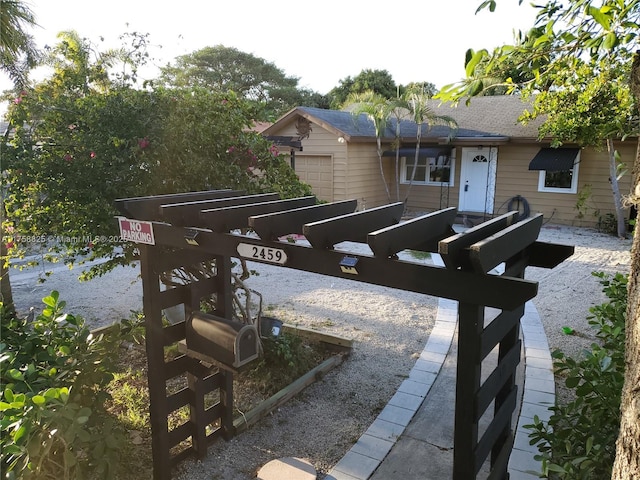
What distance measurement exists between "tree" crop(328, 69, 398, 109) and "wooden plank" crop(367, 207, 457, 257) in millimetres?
35762

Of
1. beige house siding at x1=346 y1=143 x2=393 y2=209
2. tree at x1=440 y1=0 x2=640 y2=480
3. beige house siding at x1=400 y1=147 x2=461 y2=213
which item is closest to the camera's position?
tree at x1=440 y1=0 x2=640 y2=480

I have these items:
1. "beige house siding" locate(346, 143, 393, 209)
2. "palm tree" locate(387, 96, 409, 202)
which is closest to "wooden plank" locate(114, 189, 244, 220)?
"palm tree" locate(387, 96, 409, 202)

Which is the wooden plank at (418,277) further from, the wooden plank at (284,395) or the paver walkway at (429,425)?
the wooden plank at (284,395)

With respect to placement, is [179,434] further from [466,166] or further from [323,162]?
[466,166]

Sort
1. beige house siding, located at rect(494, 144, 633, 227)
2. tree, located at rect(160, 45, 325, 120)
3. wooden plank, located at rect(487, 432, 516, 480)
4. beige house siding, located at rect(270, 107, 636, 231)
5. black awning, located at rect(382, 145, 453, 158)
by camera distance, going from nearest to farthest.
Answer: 1. wooden plank, located at rect(487, 432, 516, 480)
2. beige house siding, located at rect(494, 144, 633, 227)
3. beige house siding, located at rect(270, 107, 636, 231)
4. black awning, located at rect(382, 145, 453, 158)
5. tree, located at rect(160, 45, 325, 120)

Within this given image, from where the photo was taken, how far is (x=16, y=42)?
26.3 ft

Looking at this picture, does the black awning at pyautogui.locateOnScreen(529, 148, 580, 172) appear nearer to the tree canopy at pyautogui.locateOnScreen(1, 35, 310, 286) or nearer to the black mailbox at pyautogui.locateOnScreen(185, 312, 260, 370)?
the tree canopy at pyautogui.locateOnScreen(1, 35, 310, 286)

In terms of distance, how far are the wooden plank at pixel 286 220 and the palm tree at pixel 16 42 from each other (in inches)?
272

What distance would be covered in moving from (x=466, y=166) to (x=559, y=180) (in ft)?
9.63

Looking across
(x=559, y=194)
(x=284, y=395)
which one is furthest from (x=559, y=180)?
(x=284, y=395)

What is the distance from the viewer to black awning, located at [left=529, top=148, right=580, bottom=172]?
45.3ft

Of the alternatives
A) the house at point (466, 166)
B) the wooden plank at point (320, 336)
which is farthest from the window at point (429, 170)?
the wooden plank at point (320, 336)

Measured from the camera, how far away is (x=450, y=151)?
1597 cm

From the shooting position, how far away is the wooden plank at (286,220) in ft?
8.26
